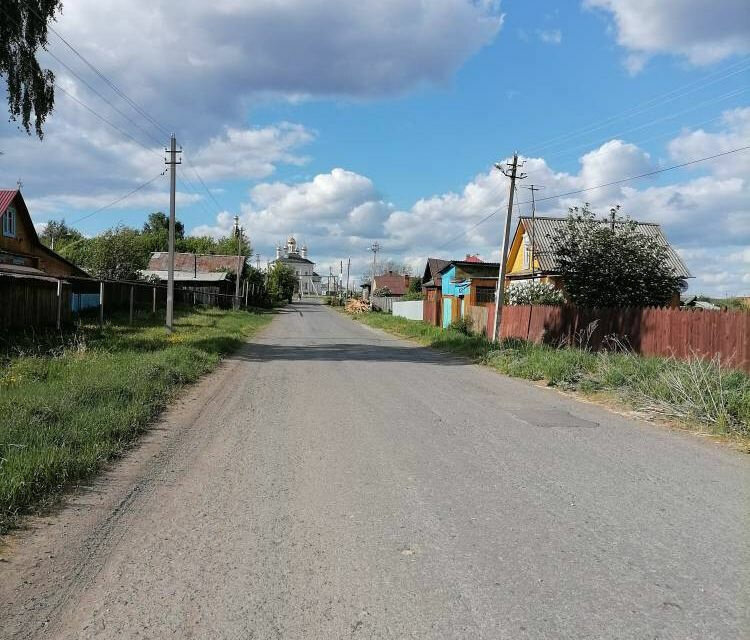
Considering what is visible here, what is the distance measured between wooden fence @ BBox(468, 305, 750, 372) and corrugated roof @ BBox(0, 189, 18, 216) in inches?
987

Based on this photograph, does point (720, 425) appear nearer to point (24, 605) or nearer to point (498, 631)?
point (498, 631)

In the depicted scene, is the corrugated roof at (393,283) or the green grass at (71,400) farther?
the corrugated roof at (393,283)


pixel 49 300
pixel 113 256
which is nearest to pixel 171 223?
pixel 49 300

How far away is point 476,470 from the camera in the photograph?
6.21 metres

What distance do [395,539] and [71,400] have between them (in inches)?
216

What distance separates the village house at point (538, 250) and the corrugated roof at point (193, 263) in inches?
1691

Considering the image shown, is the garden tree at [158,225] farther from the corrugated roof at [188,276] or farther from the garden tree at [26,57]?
the garden tree at [26,57]

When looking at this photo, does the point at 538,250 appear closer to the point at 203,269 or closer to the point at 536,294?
the point at 536,294

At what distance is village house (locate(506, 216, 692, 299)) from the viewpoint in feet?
106

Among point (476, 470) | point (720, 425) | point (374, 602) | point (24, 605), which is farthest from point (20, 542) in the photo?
point (720, 425)

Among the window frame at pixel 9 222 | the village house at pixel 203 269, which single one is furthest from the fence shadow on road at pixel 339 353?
the village house at pixel 203 269

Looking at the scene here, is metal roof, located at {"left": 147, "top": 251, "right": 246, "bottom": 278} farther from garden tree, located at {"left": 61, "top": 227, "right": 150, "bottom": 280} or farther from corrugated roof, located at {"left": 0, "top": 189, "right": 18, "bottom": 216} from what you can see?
corrugated roof, located at {"left": 0, "top": 189, "right": 18, "bottom": 216}

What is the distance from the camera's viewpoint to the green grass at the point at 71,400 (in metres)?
5.33

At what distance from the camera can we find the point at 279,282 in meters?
106
